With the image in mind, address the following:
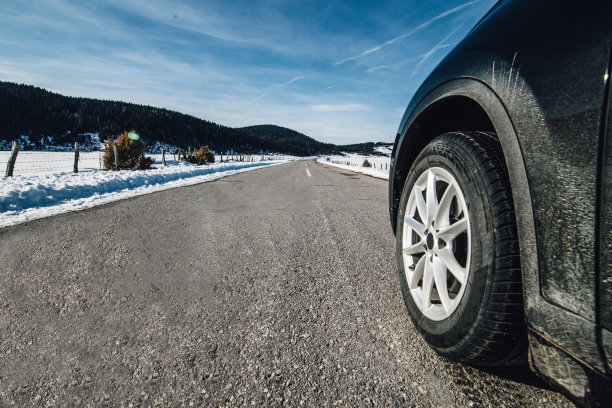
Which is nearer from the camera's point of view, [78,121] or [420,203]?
[420,203]

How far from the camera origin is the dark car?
75cm

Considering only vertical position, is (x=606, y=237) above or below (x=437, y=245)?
above

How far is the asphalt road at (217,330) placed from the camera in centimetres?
108

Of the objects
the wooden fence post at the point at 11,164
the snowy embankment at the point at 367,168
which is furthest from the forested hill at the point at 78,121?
the wooden fence post at the point at 11,164

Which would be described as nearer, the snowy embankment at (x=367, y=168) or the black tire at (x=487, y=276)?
the black tire at (x=487, y=276)

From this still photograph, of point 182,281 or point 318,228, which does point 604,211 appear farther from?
point 318,228

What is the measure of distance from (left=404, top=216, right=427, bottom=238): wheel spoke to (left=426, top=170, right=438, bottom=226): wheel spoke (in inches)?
2.0

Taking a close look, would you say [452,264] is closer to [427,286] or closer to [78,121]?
[427,286]

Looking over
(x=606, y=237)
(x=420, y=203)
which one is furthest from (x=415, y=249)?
(x=606, y=237)

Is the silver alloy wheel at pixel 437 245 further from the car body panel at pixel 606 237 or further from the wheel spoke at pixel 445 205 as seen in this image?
the car body panel at pixel 606 237

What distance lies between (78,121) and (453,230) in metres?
132

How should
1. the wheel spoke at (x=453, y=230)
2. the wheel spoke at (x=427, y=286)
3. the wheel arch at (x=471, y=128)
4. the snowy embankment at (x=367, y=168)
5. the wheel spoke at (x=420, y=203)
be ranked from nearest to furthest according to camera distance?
the wheel arch at (x=471, y=128)
the wheel spoke at (x=453, y=230)
the wheel spoke at (x=427, y=286)
the wheel spoke at (x=420, y=203)
the snowy embankment at (x=367, y=168)

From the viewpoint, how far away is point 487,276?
3.30ft

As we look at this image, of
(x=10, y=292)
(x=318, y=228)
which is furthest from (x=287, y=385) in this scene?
(x=318, y=228)
